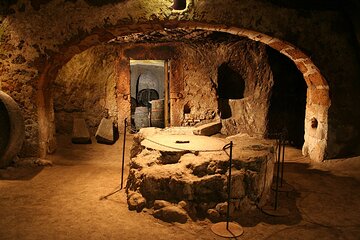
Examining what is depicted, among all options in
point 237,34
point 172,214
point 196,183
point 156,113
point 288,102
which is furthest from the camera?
point 156,113

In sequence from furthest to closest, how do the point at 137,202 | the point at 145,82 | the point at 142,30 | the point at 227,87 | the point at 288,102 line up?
1. the point at 145,82
2. the point at 227,87
3. the point at 288,102
4. the point at 142,30
5. the point at 137,202

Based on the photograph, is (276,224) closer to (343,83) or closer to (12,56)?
(343,83)

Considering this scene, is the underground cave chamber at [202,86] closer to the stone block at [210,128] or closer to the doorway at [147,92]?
the stone block at [210,128]

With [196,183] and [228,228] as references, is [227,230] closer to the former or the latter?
[228,228]

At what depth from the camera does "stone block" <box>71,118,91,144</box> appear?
7711 millimetres

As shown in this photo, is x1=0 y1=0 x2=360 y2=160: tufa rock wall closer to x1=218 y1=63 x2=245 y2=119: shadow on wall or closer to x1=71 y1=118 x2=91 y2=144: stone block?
x1=71 y1=118 x2=91 y2=144: stone block

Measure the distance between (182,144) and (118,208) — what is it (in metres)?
1.40

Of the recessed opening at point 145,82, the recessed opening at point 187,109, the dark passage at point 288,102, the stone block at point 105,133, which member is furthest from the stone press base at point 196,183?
the recessed opening at point 145,82

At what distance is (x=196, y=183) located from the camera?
3574 mm

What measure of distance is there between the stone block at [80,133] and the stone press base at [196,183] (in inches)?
154

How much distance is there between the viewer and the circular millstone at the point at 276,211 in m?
3.67

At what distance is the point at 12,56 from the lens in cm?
546

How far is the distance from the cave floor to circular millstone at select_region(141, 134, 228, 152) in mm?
858

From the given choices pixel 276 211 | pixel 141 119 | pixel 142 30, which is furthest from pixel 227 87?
pixel 276 211
